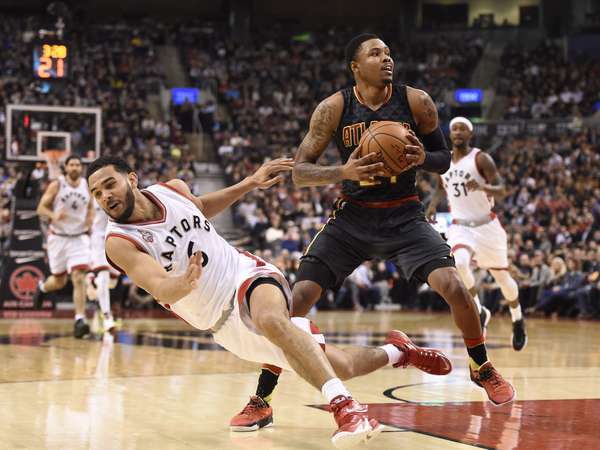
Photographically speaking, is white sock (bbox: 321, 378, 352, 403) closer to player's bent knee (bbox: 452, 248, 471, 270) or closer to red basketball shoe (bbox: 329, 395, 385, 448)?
red basketball shoe (bbox: 329, 395, 385, 448)

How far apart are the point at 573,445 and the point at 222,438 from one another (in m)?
1.68

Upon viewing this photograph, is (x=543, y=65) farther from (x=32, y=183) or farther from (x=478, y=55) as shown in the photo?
(x=32, y=183)

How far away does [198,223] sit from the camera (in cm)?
494

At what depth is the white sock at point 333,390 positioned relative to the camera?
14.2 feet

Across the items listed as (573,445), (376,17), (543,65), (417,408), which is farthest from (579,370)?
(376,17)

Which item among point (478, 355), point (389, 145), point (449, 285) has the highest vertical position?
point (389, 145)

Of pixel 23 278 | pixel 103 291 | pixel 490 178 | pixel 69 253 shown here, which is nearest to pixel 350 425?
pixel 490 178

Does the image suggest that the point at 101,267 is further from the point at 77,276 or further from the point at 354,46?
the point at 354,46

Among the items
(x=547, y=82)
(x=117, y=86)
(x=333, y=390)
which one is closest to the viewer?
(x=333, y=390)

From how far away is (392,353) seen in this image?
5.36m

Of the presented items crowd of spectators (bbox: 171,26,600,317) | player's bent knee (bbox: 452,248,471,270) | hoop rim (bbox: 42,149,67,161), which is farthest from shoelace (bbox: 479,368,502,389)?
hoop rim (bbox: 42,149,67,161)

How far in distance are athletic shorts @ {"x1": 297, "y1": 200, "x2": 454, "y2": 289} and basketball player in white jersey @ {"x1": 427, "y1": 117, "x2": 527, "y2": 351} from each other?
3915mm

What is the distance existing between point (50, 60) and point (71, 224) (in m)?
4.80

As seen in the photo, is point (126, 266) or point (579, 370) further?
point (579, 370)
